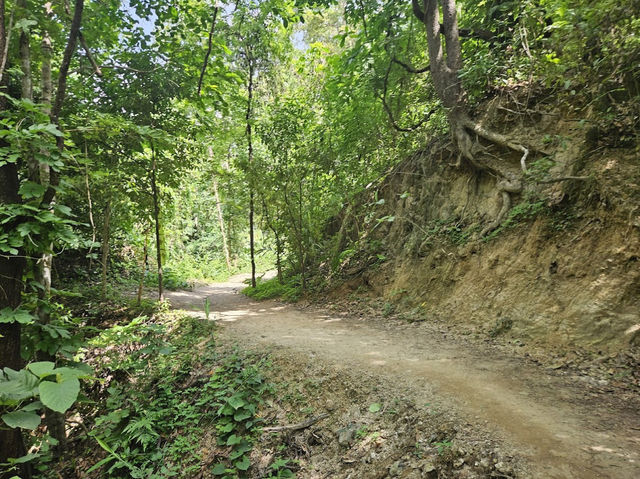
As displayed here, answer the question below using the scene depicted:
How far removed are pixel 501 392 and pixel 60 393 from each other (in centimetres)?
388

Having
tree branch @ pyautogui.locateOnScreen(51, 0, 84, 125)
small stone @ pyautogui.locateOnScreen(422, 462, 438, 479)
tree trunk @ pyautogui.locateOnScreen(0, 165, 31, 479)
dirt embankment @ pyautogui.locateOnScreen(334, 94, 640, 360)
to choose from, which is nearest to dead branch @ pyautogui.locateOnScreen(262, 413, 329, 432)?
small stone @ pyautogui.locateOnScreen(422, 462, 438, 479)

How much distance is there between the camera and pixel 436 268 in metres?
7.32

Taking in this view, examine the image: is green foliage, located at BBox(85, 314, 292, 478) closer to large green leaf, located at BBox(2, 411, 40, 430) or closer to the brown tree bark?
large green leaf, located at BBox(2, 411, 40, 430)

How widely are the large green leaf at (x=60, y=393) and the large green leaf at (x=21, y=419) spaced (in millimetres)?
215

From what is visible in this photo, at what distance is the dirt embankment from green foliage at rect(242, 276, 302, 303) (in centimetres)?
267

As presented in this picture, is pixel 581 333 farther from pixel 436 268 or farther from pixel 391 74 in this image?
pixel 391 74

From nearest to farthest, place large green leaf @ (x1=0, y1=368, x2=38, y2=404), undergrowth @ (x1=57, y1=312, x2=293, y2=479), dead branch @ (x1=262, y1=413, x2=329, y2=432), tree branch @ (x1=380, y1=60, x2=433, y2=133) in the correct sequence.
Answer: large green leaf @ (x1=0, y1=368, x2=38, y2=404), dead branch @ (x1=262, y1=413, x2=329, y2=432), undergrowth @ (x1=57, y1=312, x2=293, y2=479), tree branch @ (x1=380, y1=60, x2=433, y2=133)

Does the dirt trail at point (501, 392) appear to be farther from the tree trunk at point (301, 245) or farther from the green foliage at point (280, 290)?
the tree trunk at point (301, 245)

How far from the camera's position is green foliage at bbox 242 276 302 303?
10.8 m

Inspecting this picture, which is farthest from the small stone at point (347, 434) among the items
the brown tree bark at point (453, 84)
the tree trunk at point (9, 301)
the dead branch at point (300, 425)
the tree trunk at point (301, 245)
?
the tree trunk at point (301, 245)

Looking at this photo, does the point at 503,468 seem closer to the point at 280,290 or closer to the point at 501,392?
the point at 501,392

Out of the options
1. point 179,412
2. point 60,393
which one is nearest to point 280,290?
point 179,412

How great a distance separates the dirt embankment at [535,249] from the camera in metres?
4.39

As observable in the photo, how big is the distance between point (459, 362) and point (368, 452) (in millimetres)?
1938
